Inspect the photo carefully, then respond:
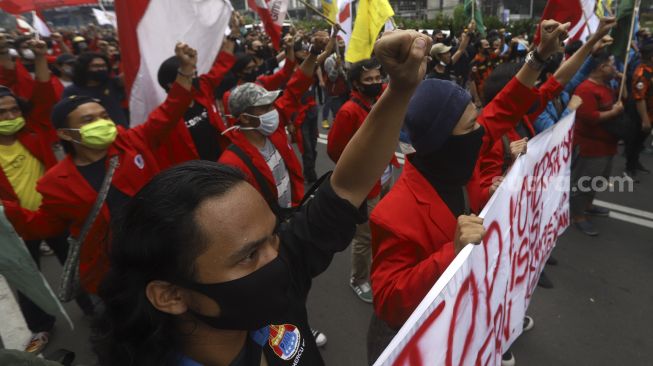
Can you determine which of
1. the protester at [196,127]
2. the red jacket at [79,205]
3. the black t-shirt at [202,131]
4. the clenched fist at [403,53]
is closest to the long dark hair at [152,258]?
the clenched fist at [403,53]

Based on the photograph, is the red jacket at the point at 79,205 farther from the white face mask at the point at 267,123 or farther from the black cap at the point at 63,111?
the white face mask at the point at 267,123

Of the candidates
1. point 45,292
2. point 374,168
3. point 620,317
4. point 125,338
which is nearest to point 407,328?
point 374,168

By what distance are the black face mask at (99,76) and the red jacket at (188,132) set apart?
1.34 meters

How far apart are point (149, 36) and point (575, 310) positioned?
11.9ft

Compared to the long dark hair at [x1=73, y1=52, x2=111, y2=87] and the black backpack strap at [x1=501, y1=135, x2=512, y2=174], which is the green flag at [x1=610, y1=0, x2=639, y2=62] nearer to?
the black backpack strap at [x1=501, y1=135, x2=512, y2=174]

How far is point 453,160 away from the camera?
177 centimetres

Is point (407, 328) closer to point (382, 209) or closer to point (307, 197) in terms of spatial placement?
point (307, 197)

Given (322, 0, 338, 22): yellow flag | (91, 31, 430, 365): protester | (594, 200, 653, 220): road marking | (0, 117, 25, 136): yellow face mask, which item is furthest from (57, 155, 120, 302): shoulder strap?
(594, 200, 653, 220): road marking

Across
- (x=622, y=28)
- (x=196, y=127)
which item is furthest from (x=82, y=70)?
(x=622, y=28)

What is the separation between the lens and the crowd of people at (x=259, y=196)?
102 centimetres

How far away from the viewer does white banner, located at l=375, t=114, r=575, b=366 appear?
3.63ft

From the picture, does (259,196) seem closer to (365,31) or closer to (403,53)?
(403,53)

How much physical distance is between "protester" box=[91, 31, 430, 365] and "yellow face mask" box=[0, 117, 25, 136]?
2.59m

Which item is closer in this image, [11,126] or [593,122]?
[11,126]
